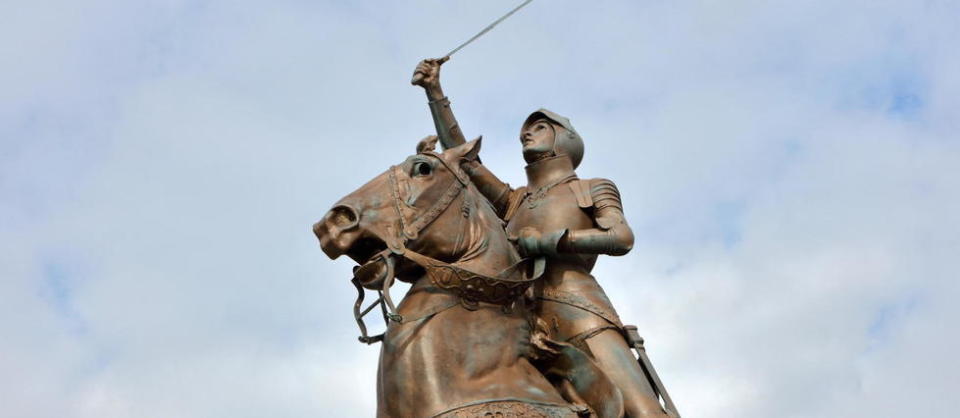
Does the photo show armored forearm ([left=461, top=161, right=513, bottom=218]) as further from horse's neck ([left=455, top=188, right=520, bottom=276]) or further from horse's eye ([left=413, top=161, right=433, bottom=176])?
horse's eye ([left=413, top=161, right=433, bottom=176])

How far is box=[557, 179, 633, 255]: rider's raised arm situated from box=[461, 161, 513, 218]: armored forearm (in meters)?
0.93

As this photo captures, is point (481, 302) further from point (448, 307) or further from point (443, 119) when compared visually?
point (443, 119)

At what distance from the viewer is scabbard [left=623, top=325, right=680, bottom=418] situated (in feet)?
27.2

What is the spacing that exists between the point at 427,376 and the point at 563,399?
113cm

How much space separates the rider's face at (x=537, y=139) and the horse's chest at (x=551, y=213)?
1.16ft

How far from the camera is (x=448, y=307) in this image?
24.9ft

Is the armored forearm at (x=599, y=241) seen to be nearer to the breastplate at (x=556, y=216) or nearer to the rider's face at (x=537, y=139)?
the breastplate at (x=556, y=216)

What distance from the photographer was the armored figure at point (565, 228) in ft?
27.2

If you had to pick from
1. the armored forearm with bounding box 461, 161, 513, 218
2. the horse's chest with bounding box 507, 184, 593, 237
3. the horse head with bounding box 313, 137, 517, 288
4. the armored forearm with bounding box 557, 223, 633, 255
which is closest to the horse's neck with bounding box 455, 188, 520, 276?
the horse head with bounding box 313, 137, 517, 288

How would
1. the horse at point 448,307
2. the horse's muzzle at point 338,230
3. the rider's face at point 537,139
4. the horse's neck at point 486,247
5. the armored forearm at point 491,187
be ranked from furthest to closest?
the armored forearm at point 491,187
the rider's face at point 537,139
the horse's neck at point 486,247
the horse's muzzle at point 338,230
the horse at point 448,307

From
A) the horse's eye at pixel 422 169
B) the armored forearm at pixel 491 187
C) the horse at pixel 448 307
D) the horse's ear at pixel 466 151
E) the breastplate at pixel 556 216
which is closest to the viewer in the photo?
the horse at pixel 448 307

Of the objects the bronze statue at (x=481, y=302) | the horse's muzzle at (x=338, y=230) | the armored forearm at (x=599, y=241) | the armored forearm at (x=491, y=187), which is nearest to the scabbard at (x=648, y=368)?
the bronze statue at (x=481, y=302)

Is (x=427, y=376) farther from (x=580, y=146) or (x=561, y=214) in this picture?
(x=580, y=146)

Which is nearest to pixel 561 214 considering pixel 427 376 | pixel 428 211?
pixel 428 211
